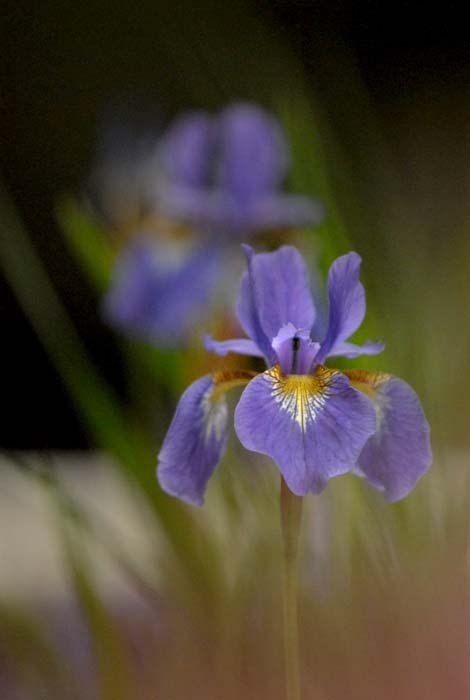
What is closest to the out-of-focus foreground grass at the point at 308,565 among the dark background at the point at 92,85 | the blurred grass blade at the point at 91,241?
the blurred grass blade at the point at 91,241

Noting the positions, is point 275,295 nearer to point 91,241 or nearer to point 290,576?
point 290,576

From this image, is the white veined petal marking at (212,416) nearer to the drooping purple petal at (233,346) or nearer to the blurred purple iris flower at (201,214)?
the drooping purple petal at (233,346)

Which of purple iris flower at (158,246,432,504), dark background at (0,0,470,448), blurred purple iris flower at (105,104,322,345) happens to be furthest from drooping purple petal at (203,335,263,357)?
dark background at (0,0,470,448)

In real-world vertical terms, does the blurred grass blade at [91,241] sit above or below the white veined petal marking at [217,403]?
above

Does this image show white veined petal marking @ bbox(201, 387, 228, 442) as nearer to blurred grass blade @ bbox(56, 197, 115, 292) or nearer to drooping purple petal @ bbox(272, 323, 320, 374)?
drooping purple petal @ bbox(272, 323, 320, 374)


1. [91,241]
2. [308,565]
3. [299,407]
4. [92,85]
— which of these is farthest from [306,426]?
[92,85]
